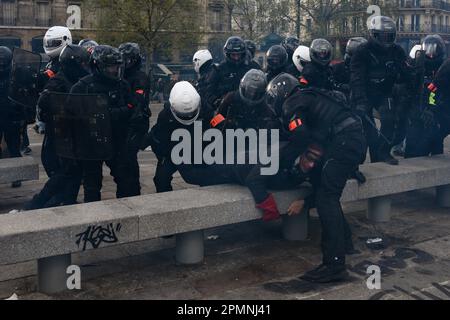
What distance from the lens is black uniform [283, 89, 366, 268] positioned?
16.3 ft

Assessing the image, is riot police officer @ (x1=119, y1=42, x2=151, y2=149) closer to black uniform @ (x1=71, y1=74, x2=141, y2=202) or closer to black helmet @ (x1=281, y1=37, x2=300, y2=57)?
black uniform @ (x1=71, y1=74, x2=141, y2=202)

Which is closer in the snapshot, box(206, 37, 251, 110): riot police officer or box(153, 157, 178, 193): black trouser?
box(153, 157, 178, 193): black trouser

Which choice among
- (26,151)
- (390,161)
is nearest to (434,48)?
(390,161)

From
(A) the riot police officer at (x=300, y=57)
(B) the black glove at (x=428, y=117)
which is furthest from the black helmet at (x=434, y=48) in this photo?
(A) the riot police officer at (x=300, y=57)

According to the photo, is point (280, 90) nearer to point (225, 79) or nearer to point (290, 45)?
point (225, 79)

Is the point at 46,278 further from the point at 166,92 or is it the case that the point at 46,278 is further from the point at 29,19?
the point at 29,19

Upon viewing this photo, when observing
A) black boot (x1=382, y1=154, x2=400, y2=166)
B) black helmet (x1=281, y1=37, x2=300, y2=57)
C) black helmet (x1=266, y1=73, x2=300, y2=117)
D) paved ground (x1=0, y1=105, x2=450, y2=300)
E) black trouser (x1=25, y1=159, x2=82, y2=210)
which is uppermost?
black helmet (x1=281, y1=37, x2=300, y2=57)

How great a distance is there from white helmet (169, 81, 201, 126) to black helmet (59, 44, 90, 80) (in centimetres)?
149

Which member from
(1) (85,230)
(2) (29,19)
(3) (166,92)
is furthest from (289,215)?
(2) (29,19)

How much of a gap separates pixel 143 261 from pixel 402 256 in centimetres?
245

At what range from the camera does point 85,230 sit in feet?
14.8

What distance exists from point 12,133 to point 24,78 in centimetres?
125

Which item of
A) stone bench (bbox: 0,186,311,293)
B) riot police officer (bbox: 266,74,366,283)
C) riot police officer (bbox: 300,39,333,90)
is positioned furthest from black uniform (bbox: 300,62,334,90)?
stone bench (bbox: 0,186,311,293)

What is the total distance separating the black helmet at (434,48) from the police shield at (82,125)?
5126mm
